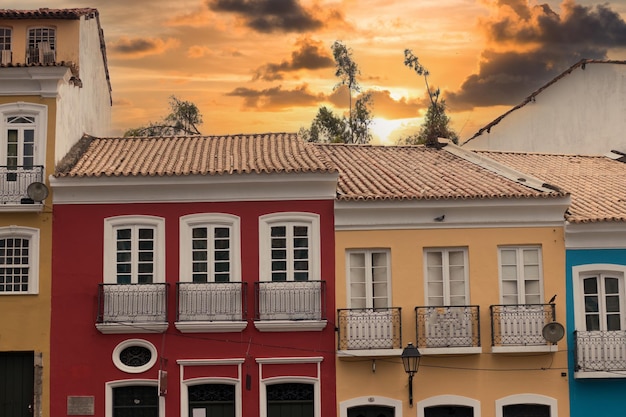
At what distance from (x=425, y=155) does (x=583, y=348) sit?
309 inches

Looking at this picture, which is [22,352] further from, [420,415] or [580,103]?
[580,103]

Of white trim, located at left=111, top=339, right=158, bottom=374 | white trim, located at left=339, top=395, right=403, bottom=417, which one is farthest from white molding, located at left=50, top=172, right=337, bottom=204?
white trim, located at left=339, top=395, right=403, bottom=417

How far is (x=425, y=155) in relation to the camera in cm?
3112

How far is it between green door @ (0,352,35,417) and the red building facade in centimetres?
62

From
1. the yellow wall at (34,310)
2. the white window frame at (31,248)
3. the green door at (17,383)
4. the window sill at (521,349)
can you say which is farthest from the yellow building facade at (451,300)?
the green door at (17,383)

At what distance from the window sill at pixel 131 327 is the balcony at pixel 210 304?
465 millimetres

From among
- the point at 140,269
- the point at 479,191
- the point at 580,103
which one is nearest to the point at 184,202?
the point at 140,269

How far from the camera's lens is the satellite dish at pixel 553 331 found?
25.7 m

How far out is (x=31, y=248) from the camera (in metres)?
26.1

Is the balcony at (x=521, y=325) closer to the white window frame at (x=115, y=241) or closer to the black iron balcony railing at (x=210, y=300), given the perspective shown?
the black iron balcony railing at (x=210, y=300)

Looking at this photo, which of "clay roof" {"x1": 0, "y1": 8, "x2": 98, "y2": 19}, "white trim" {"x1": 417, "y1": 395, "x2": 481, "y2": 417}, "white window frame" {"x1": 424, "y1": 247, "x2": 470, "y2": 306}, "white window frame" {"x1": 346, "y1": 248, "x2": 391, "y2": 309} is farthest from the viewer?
"clay roof" {"x1": 0, "y1": 8, "x2": 98, "y2": 19}

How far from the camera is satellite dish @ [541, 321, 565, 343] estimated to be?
25688 millimetres

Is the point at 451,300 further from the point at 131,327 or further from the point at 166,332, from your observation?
the point at 131,327

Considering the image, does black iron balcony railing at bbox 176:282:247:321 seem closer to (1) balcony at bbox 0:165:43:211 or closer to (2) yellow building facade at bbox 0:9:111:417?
(2) yellow building facade at bbox 0:9:111:417
